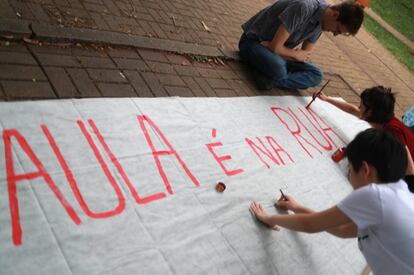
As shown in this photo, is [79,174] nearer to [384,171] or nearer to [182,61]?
[384,171]

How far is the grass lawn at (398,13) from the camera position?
11.8 meters

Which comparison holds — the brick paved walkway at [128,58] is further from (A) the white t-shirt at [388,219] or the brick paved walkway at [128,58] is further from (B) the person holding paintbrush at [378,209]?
(A) the white t-shirt at [388,219]

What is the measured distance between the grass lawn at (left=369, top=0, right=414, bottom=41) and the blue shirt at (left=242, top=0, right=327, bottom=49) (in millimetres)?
9236

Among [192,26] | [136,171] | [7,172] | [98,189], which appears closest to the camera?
[7,172]

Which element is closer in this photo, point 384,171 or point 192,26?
point 384,171

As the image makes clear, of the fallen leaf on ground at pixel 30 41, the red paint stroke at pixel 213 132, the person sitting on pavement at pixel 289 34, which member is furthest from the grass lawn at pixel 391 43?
the fallen leaf on ground at pixel 30 41

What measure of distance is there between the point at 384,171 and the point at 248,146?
1.26 metres

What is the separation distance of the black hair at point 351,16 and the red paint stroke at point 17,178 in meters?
2.71

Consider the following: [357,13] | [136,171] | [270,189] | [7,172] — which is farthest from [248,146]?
[7,172]

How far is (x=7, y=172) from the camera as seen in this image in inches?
70.6

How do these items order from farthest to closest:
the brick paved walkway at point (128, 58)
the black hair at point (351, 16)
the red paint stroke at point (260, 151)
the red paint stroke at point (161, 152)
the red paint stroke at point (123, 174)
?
1. the black hair at point (351, 16)
2. the red paint stroke at point (260, 151)
3. the brick paved walkway at point (128, 58)
4. the red paint stroke at point (161, 152)
5. the red paint stroke at point (123, 174)

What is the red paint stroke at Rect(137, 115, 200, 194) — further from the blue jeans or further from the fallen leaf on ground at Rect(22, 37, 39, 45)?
the blue jeans

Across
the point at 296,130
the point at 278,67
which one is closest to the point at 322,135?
the point at 296,130

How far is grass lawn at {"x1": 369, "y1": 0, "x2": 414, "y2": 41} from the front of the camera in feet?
38.6
